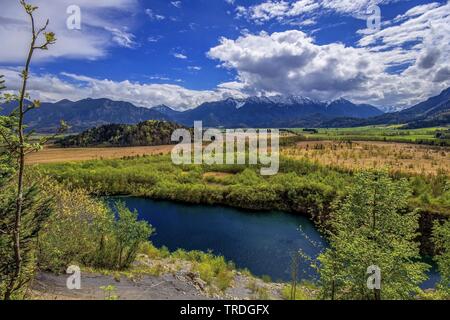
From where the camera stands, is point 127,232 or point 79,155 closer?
point 127,232

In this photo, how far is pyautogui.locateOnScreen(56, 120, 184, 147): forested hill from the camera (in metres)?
149

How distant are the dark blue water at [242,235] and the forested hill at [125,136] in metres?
86.8

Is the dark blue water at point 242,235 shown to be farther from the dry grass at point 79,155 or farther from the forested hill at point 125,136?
the forested hill at point 125,136

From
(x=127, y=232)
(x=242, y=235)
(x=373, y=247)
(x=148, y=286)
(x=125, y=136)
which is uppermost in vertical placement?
(x=125, y=136)

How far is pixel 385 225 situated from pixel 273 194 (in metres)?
45.5

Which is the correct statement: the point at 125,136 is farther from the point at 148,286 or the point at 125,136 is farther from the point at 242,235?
the point at 148,286

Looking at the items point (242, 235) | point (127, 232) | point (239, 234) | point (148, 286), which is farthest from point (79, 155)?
point (148, 286)

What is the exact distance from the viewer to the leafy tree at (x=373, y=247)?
15148 mm

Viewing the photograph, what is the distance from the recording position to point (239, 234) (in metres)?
47.6

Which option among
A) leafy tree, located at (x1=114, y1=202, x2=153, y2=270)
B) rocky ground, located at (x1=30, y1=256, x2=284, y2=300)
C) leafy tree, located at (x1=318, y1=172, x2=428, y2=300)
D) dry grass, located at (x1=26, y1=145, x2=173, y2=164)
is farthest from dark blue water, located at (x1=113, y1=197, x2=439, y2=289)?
dry grass, located at (x1=26, y1=145, x2=173, y2=164)

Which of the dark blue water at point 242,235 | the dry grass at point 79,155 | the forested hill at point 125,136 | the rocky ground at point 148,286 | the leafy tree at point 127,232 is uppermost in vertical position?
the forested hill at point 125,136

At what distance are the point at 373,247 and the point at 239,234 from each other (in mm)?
32821

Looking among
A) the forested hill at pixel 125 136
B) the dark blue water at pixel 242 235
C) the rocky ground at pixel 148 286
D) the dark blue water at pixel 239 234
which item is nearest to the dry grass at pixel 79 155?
the forested hill at pixel 125 136
